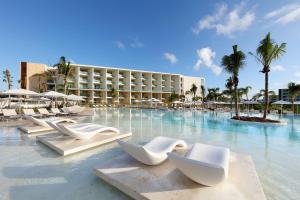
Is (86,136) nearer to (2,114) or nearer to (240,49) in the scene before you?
(2,114)

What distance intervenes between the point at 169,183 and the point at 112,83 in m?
46.9

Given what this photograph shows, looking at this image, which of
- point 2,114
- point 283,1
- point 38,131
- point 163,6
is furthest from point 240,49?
point 2,114

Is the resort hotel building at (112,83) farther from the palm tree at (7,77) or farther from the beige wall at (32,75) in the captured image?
the palm tree at (7,77)

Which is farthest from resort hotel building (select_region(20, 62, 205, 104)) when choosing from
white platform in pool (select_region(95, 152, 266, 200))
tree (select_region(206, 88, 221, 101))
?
white platform in pool (select_region(95, 152, 266, 200))

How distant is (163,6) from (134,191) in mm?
19138

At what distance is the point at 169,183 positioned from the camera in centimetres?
264

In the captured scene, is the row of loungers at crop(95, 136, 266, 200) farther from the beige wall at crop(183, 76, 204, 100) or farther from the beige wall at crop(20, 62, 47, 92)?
the beige wall at crop(183, 76, 204, 100)

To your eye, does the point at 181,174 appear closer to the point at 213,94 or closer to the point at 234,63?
the point at 234,63

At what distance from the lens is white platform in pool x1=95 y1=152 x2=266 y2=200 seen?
2.30 m

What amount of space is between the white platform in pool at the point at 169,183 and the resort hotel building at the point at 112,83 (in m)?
38.0

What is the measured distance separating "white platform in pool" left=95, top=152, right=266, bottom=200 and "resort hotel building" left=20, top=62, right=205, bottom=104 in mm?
37965

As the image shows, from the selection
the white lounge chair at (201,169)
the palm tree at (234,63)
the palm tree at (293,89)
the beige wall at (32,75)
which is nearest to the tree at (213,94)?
the palm tree at (293,89)

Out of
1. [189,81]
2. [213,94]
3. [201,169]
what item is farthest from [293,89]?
[189,81]

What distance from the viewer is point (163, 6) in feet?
56.5
